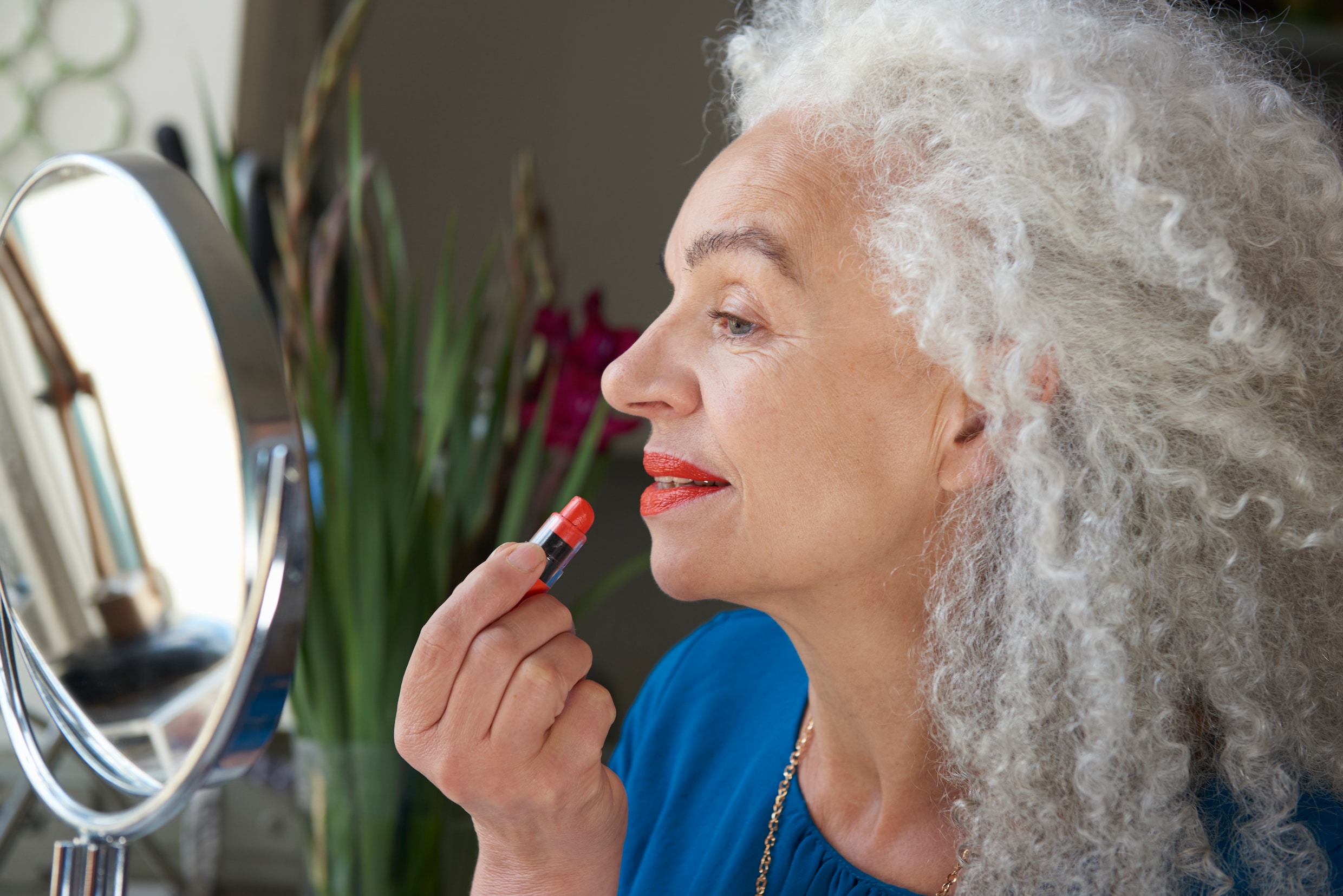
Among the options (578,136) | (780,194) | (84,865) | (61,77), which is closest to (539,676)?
(84,865)

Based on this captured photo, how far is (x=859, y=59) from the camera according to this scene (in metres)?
0.85

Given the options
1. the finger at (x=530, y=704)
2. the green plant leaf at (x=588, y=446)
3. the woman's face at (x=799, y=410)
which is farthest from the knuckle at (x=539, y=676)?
the green plant leaf at (x=588, y=446)

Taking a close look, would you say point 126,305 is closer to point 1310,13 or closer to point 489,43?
point 489,43

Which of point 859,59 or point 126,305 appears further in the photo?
point 859,59

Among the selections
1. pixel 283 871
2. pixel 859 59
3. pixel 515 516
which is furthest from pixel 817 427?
pixel 283 871

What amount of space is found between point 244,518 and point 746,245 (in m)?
0.42

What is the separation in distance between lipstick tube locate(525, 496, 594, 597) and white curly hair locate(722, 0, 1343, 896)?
0.29 metres

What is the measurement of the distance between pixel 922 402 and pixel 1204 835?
0.38 m

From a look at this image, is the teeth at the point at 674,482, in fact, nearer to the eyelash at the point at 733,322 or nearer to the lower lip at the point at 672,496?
the lower lip at the point at 672,496

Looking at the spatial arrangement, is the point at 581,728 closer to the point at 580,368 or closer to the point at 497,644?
the point at 497,644

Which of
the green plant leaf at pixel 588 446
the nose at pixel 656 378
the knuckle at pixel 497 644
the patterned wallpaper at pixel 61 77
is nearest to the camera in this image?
the knuckle at pixel 497 644

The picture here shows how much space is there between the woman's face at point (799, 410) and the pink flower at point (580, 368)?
1.49 ft

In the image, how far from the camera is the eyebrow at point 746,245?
2.59 feet

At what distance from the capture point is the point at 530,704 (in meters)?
0.71
